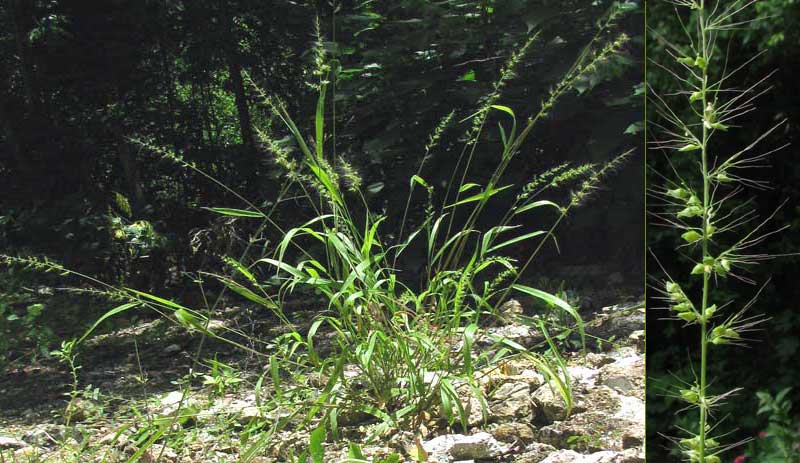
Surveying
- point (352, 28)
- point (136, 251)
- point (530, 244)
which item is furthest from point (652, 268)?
point (136, 251)

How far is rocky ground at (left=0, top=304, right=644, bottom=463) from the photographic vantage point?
1887 mm

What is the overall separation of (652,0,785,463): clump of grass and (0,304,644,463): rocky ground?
1.13 ft

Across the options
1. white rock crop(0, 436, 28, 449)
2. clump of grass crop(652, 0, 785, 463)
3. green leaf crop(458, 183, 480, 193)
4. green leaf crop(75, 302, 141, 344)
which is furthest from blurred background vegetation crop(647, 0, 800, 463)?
white rock crop(0, 436, 28, 449)

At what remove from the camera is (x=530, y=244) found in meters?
2.16

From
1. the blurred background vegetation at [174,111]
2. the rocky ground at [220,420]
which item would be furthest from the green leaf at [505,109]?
the rocky ground at [220,420]

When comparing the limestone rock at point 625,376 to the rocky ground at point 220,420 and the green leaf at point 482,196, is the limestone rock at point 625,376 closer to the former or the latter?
the rocky ground at point 220,420

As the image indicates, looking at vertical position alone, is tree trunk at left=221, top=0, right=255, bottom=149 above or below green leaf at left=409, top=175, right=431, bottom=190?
above

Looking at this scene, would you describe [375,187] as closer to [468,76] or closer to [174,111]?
[468,76]

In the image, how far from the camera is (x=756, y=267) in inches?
62.2

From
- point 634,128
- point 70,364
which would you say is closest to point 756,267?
point 634,128

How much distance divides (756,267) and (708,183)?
0.75ft

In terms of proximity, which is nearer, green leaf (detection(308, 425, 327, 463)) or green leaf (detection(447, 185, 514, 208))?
green leaf (detection(308, 425, 327, 463))

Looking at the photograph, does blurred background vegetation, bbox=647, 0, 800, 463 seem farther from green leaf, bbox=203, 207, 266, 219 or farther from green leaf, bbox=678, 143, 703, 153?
green leaf, bbox=203, 207, 266, 219

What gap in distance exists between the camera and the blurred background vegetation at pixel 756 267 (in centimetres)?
153
